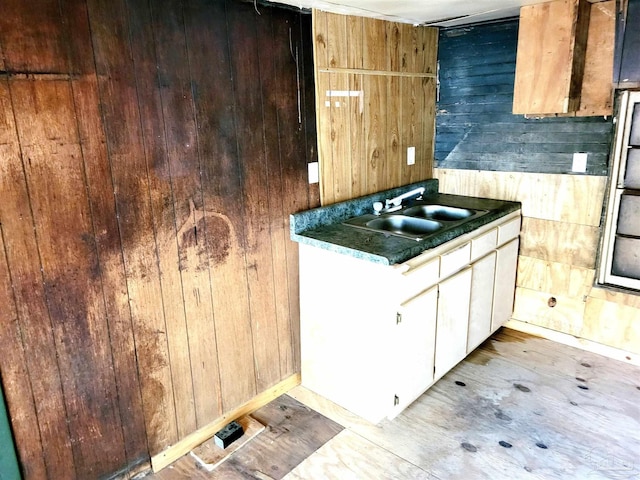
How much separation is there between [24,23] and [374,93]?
1806mm

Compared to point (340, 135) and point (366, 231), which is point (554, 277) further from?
point (340, 135)

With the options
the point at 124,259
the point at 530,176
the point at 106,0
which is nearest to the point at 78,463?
the point at 124,259

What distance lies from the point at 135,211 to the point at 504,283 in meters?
2.30

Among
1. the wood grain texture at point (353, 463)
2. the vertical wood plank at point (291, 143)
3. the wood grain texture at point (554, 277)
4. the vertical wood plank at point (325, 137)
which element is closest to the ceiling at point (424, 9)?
Answer: the vertical wood plank at point (291, 143)

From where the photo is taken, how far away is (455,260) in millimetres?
2400

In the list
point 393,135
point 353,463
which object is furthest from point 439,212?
point 353,463

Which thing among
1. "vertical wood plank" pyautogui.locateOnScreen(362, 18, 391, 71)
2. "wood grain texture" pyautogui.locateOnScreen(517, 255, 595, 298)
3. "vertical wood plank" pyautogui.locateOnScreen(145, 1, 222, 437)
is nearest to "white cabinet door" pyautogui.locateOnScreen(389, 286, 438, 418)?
"vertical wood plank" pyautogui.locateOnScreen(145, 1, 222, 437)

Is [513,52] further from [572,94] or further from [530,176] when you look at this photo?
Answer: [530,176]

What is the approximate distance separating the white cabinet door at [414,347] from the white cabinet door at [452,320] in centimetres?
7

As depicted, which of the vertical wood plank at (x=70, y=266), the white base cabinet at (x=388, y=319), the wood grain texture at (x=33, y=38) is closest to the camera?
the wood grain texture at (x=33, y=38)

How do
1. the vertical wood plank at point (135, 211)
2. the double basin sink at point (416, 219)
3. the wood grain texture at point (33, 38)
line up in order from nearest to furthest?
the wood grain texture at point (33, 38)
the vertical wood plank at point (135, 211)
the double basin sink at point (416, 219)

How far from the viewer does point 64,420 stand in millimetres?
1696

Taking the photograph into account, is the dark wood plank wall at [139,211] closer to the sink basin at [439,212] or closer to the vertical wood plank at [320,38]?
the vertical wood plank at [320,38]

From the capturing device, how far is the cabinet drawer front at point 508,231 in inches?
110
